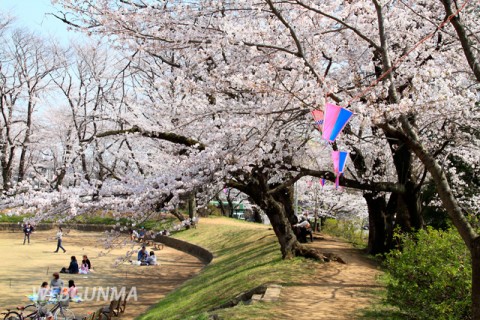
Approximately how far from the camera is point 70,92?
32000 mm

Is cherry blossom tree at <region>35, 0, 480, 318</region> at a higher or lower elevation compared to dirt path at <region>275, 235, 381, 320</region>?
higher

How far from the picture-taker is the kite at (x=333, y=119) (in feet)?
17.4

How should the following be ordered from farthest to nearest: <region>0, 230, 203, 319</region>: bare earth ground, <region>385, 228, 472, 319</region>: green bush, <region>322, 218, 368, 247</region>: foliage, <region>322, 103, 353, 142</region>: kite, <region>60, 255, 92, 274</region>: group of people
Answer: <region>322, 218, 368, 247</region>: foliage → <region>60, 255, 92, 274</region>: group of people → <region>0, 230, 203, 319</region>: bare earth ground → <region>385, 228, 472, 319</region>: green bush → <region>322, 103, 353, 142</region>: kite

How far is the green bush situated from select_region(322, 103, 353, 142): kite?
6.93ft

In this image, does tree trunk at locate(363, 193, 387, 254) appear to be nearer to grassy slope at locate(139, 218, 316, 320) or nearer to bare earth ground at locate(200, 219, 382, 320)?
bare earth ground at locate(200, 219, 382, 320)

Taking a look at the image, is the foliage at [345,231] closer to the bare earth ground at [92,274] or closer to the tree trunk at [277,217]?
the bare earth ground at [92,274]

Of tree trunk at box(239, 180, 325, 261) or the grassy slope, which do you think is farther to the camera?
tree trunk at box(239, 180, 325, 261)

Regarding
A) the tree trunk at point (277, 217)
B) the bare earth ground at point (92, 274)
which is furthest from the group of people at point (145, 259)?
the tree trunk at point (277, 217)

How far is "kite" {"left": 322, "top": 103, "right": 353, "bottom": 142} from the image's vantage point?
5.30m

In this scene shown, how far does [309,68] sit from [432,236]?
2.92m

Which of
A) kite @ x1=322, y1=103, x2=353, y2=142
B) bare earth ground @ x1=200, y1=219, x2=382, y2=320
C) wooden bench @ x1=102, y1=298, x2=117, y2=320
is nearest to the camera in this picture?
kite @ x1=322, y1=103, x2=353, y2=142

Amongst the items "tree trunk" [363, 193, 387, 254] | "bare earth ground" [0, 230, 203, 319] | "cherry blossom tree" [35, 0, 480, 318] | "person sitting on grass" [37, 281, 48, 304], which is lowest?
"bare earth ground" [0, 230, 203, 319]

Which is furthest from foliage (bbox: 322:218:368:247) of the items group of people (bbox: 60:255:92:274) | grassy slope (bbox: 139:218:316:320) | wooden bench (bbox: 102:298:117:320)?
wooden bench (bbox: 102:298:117:320)

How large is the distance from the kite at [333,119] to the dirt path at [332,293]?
2989 millimetres
